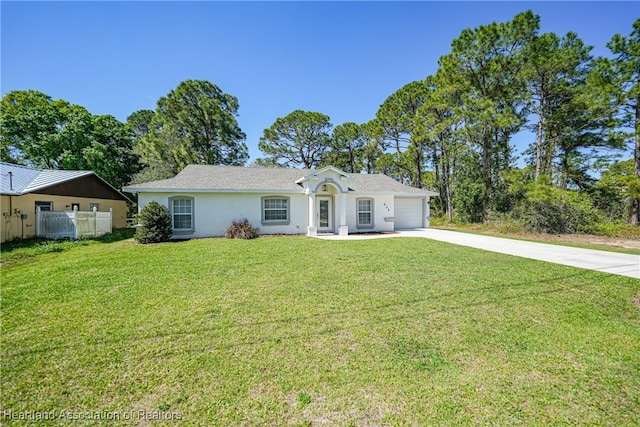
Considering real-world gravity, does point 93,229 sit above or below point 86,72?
below

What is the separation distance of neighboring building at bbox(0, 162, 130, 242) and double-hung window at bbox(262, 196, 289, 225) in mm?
10427

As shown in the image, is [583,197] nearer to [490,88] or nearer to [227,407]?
[490,88]

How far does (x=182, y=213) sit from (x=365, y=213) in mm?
10656

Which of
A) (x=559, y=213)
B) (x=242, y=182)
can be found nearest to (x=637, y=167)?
(x=559, y=213)

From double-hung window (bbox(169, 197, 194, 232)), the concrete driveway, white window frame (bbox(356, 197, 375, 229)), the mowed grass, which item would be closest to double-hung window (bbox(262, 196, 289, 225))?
double-hung window (bbox(169, 197, 194, 232))

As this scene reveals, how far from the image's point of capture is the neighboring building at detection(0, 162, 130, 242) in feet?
36.3

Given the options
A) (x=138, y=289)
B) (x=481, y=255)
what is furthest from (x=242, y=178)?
(x=481, y=255)

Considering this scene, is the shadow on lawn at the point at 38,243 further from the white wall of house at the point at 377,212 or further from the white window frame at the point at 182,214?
the white wall of house at the point at 377,212

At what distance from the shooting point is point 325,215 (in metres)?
15.8

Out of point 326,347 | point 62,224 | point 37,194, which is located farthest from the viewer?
point 37,194

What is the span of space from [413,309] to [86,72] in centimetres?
1661

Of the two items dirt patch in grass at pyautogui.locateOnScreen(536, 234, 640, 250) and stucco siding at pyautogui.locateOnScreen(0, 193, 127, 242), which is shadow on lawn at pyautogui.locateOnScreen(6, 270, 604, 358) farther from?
stucco siding at pyautogui.locateOnScreen(0, 193, 127, 242)

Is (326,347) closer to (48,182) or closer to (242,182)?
(242,182)

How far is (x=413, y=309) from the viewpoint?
14.9ft
